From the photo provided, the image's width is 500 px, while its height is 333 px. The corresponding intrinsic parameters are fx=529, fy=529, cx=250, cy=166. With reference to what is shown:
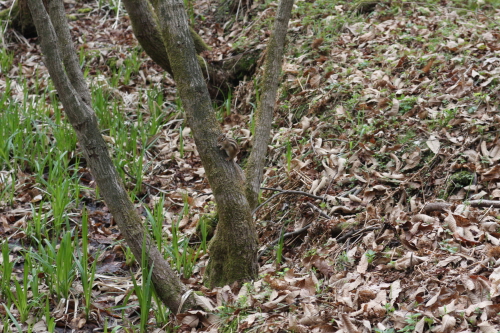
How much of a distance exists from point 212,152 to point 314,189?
41.1 inches

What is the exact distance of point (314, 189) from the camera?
3.45m

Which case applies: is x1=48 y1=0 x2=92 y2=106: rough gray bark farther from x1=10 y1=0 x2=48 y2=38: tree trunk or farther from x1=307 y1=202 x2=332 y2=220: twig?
x1=10 y1=0 x2=48 y2=38: tree trunk

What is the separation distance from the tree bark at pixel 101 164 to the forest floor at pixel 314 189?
94 mm

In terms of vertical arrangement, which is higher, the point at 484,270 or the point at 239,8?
the point at 239,8

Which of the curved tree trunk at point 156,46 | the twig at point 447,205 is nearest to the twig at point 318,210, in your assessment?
the twig at point 447,205

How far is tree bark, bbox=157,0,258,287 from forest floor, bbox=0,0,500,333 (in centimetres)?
15

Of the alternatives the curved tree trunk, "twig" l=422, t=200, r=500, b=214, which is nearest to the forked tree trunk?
"twig" l=422, t=200, r=500, b=214

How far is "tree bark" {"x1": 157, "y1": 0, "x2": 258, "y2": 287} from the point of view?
2.60 meters

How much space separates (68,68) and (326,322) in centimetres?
212

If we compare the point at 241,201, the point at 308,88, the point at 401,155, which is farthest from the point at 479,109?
the point at 241,201

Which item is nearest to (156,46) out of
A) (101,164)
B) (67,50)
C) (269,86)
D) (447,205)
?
(67,50)

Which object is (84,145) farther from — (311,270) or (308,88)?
(308,88)

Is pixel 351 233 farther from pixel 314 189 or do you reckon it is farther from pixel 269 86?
pixel 269 86

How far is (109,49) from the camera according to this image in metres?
6.36
